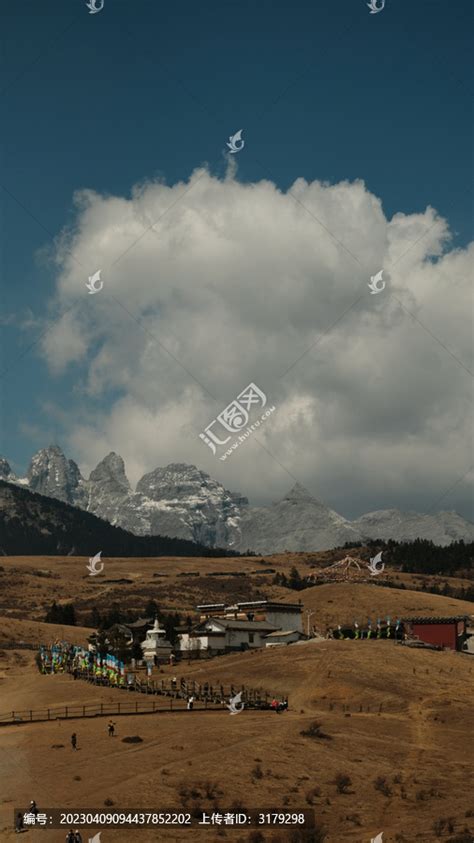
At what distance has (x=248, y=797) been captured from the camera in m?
48.1

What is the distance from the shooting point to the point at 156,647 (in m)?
109

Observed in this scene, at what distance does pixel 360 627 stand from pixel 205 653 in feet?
96.8

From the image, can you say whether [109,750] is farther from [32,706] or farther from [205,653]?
[205,653]

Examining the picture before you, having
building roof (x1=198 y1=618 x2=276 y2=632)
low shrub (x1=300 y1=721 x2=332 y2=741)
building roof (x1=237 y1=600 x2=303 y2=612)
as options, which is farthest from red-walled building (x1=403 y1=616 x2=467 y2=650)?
low shrub (x1=300 y1=721 x2=332 y2=741)

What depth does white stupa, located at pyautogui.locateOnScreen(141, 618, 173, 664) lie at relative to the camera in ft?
352

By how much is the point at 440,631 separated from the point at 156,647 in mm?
31305

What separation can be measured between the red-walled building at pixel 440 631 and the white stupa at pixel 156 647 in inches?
1068

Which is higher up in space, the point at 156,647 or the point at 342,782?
the point at 156,647

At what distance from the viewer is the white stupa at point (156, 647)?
352 feet

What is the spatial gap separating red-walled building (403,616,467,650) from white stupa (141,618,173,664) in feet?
89.0

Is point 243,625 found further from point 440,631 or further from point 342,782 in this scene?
point 342,782

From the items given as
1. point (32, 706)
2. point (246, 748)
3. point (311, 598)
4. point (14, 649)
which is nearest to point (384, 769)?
point (246, 748)

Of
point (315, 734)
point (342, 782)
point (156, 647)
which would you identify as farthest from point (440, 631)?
point (342, 782)

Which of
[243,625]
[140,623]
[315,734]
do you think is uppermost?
[140,623]
